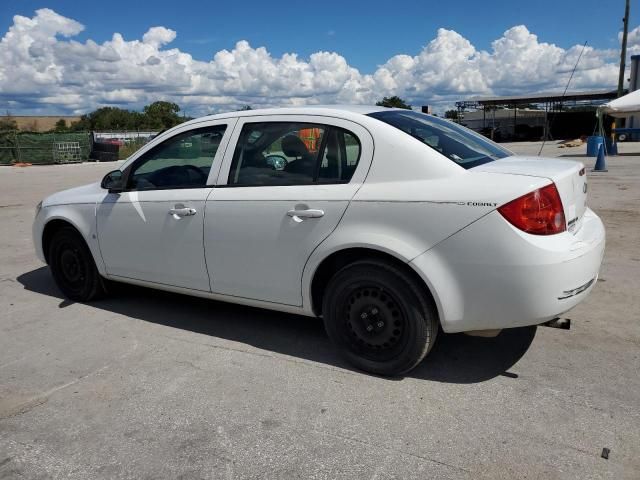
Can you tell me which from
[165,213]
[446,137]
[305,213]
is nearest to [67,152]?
[165,213]

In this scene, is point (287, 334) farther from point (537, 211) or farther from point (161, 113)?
point (161, 113)

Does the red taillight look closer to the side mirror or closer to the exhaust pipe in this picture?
the exhaust pipe

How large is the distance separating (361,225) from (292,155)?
2.76 ft

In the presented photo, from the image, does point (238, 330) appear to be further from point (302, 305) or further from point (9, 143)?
point (9, 143)

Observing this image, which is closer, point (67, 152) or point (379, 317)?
point (379, 317)

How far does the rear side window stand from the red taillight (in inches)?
41.0

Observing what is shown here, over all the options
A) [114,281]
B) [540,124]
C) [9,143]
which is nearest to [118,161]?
[9,143]

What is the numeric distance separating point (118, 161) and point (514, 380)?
123ft

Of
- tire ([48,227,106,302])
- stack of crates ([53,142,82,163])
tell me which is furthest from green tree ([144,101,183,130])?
tire ([48,227,106,302])

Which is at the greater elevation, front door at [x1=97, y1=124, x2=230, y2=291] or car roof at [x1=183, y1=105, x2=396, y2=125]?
car roof at [x1=183, y1=105, x2=396, y2=125]

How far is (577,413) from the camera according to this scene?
3.03 meters

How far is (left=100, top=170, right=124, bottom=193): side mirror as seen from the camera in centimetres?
471

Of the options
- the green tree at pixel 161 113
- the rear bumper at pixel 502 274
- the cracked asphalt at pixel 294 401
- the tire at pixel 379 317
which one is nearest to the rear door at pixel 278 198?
the tire at pixel 379 317

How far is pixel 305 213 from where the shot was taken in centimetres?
356
